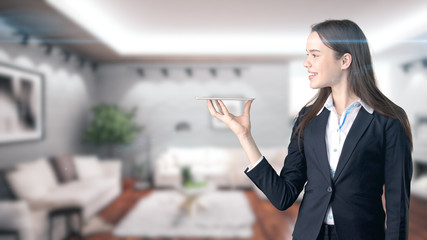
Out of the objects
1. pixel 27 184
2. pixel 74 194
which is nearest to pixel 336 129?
pixel 27 184

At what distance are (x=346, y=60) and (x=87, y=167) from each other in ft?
10.9

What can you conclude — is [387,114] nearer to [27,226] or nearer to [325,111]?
[325,111]

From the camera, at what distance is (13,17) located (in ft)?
7.93

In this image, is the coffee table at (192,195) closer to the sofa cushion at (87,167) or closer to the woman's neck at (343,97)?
the sofa cushion at (87,167)

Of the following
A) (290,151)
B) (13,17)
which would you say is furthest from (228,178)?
(290,151)

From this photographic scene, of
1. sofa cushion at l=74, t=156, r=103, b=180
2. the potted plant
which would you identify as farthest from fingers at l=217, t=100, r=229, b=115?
the potted plant

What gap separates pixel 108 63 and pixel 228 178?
8.30 feet

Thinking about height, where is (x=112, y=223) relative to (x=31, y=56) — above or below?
below

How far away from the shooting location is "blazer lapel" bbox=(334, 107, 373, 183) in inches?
18.4

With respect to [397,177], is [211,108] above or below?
above

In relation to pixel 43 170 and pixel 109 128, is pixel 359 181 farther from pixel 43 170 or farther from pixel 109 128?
pixel 109 128

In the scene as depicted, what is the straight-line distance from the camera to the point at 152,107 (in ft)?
15.0

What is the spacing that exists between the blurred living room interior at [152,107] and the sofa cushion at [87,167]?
0.04ft

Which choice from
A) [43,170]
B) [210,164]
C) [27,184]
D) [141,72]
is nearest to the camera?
[27,184]
